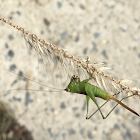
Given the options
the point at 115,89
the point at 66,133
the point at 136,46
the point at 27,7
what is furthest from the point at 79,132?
the point at 115,89

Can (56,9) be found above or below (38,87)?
above

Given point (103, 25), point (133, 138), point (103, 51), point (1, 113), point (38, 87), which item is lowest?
point (133, 138)

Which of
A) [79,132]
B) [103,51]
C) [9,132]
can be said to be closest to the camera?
[9,132]

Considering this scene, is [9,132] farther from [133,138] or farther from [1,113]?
[133,138]

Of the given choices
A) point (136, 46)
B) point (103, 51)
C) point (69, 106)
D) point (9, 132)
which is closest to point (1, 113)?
point (9, 132)

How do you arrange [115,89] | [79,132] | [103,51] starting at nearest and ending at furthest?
[115,89], [79,132], [103,51]

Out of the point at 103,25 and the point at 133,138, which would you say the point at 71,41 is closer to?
the point at 103,25

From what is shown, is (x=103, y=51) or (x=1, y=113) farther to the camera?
(x=103, y=51)
